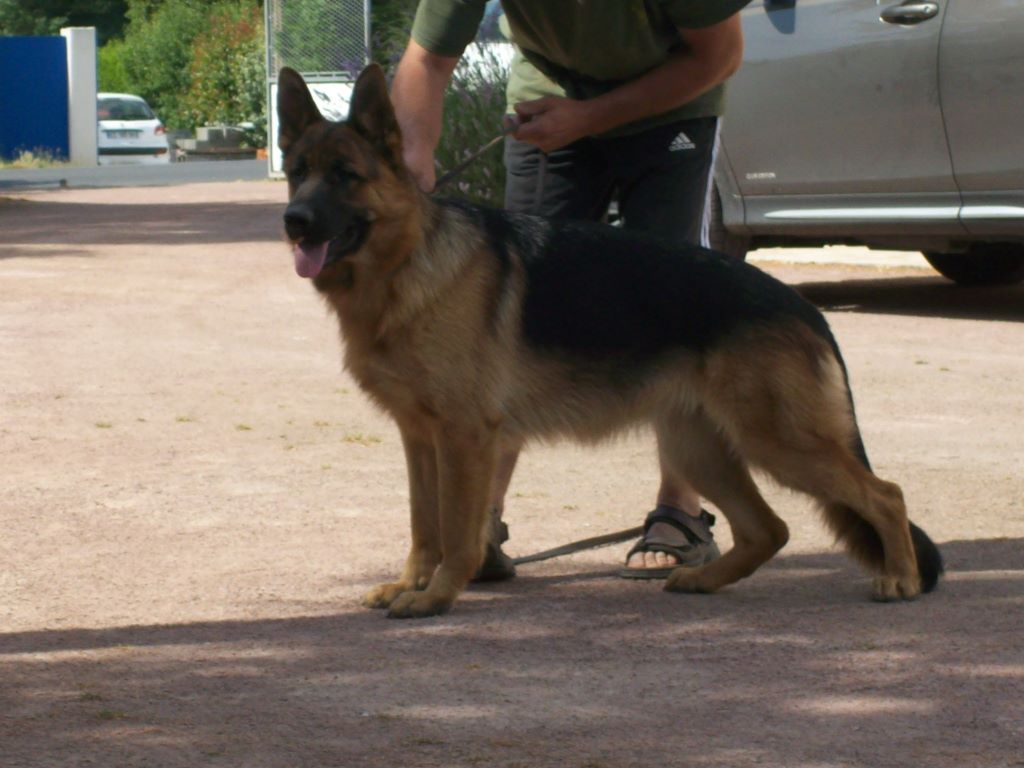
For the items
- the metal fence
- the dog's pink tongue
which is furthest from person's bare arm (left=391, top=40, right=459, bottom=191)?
the metal fence

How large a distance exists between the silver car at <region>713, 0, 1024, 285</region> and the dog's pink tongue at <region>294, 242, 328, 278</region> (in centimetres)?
589

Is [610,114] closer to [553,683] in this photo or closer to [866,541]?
[866,541]

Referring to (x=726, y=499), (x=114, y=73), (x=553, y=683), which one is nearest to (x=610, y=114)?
(x=726, y=499)

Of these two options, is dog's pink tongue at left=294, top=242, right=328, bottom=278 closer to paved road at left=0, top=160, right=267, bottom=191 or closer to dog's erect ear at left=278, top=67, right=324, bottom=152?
dog's erect ear at left=278, top=67, right=324, bottom=152

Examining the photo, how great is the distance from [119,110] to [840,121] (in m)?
35.4

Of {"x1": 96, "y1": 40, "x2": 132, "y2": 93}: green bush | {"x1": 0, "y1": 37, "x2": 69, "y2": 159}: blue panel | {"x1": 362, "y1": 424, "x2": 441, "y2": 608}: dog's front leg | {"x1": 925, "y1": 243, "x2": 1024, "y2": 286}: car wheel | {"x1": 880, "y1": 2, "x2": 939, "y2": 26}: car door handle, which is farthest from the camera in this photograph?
{"x1": 96, "y1": 40, "x2": 132, "y2": 93}: green bush

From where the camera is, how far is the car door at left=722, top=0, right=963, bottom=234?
A: 386 inches

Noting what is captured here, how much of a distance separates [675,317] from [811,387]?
415 mm

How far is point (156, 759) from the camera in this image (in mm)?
3428

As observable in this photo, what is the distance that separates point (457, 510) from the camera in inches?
186

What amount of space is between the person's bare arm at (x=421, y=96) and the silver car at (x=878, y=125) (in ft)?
16.8

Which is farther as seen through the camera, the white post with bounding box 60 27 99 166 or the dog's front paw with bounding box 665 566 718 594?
the white post with bounding box 60 27 99 166

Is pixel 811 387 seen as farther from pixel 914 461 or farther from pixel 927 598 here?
pixel 914 461

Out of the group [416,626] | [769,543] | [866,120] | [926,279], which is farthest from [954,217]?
[416,626]
